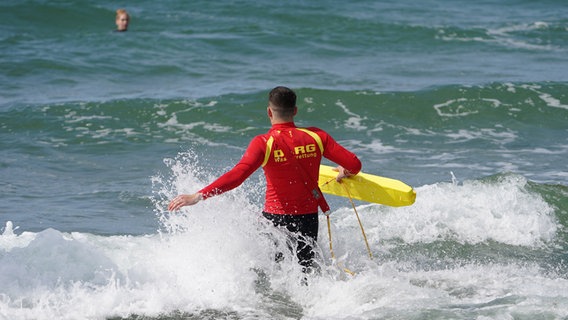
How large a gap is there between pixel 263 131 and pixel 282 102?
891cm

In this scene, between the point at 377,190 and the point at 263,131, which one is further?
the point at 263,131

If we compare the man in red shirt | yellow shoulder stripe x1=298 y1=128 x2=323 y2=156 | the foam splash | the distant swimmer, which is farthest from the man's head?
the distant swimmer

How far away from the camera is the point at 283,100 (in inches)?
248

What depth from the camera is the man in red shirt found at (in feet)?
20.7

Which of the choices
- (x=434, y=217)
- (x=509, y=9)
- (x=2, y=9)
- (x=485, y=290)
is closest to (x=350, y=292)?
(x=485, y=290)

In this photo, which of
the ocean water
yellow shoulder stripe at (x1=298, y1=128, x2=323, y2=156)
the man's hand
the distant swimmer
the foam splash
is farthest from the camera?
the distant swimmer

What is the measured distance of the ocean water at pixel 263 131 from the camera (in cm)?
658

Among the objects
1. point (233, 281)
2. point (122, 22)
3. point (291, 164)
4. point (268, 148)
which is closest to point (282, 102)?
point (268, 148)

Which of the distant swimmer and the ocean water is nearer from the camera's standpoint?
the ocean water

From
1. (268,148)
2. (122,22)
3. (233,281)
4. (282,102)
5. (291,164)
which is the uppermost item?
(282,102)

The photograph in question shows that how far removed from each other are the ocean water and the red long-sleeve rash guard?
0.26 m

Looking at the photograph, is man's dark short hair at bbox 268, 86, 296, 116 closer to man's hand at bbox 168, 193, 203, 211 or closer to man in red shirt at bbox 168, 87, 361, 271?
man in red shirt at bbox 168, 87, 361, 271

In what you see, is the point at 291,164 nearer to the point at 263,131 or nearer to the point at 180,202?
the point at 180,202

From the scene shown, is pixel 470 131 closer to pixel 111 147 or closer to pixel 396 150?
pixel 396 150
